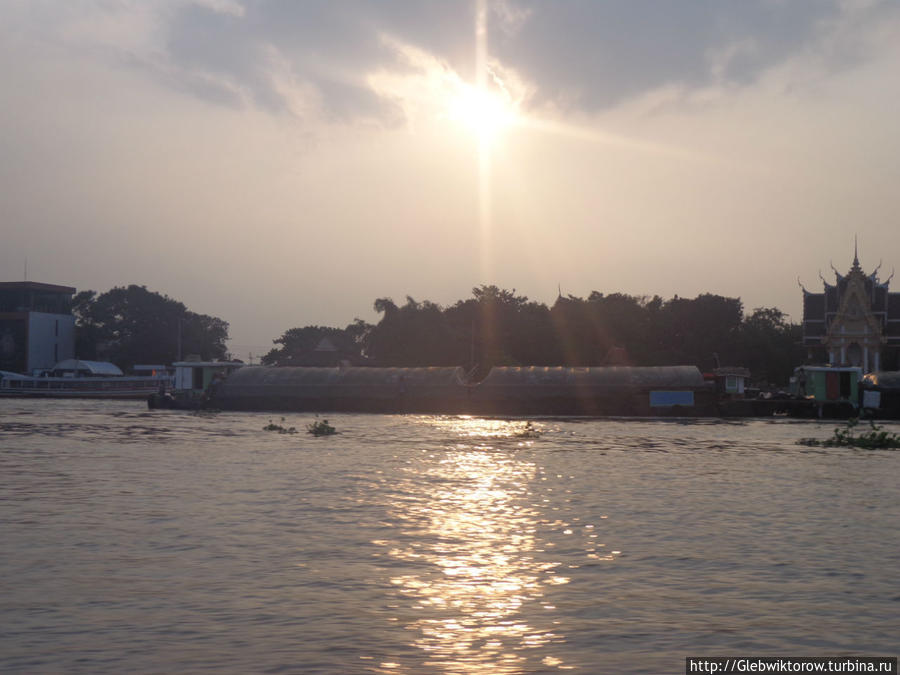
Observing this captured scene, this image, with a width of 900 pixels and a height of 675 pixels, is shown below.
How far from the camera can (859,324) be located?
74.5m

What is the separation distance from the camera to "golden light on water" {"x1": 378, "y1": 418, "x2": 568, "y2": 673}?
774cm

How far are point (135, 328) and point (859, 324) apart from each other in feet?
273

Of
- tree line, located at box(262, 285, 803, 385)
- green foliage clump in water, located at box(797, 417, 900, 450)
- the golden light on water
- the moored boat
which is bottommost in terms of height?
the golden light on water

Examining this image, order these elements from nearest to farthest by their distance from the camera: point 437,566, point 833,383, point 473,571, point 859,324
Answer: point 473,571 → point 437,566 → point 833,383 → point 859,324

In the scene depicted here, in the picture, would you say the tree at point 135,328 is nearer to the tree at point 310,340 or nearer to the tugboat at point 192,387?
the tree at point 310,340

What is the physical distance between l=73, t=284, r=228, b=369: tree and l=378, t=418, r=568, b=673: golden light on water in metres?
98.4

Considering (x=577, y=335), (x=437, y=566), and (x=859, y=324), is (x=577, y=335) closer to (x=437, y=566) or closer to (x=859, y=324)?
(x=859, y=324)

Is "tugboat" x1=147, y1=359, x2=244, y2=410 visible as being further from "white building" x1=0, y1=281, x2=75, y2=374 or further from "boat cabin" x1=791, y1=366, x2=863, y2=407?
"boat cabin" x1=791, y1=366, x2=863, y2=407

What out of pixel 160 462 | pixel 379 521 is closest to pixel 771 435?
pixel 160 462

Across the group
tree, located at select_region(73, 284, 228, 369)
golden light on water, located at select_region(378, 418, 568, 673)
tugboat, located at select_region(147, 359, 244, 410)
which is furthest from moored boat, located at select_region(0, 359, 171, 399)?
golden light on water, located at select_region(378, 418, 568, 673)

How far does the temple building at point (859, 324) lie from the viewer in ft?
243

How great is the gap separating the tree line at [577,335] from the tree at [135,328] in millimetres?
33906

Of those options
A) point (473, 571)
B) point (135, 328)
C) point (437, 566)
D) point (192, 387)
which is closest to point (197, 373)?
point (192, 387)

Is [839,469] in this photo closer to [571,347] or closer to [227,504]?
[227,504]
